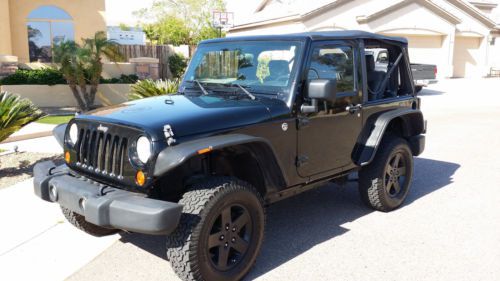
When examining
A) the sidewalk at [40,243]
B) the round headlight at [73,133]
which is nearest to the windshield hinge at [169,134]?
the round headlight at [73,133]

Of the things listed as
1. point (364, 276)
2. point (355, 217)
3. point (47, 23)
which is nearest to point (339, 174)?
point (355, 217)

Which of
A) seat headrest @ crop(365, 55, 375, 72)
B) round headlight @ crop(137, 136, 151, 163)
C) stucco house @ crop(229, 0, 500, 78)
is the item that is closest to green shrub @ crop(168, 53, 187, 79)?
stucco house @ crop(229, 0, 500, 78)

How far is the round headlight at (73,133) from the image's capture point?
4.00 m

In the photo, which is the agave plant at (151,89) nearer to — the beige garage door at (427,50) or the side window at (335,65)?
the side window at (335,65)

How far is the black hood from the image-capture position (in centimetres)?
343

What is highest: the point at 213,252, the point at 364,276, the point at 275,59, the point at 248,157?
the point at 275,59

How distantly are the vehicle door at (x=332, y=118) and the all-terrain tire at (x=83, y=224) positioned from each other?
6.51 feet

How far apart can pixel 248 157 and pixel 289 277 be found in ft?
3.33

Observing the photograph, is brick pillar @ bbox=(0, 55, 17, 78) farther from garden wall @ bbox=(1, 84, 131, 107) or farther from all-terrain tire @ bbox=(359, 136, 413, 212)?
all-terrain tire @ bbox=(359, 136, 413, 212)

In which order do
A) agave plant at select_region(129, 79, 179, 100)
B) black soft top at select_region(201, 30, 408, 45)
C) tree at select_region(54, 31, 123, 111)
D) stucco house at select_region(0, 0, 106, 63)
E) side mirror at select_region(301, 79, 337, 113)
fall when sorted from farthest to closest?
stucco house at select_region(0, 0, 106, 63), tree at select_region(54, 31, 123, 111), agave plant at select_region(129, 79, 179, 100), black soft top at select_region(201, 30, 408, 45), side mirror at select_region(301, 79, 337, 113)

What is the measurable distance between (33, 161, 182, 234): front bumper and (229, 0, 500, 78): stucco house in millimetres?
21380

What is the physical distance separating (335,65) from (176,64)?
1774cm

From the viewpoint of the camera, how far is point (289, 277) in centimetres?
382

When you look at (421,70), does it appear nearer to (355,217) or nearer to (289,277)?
(355,217)
